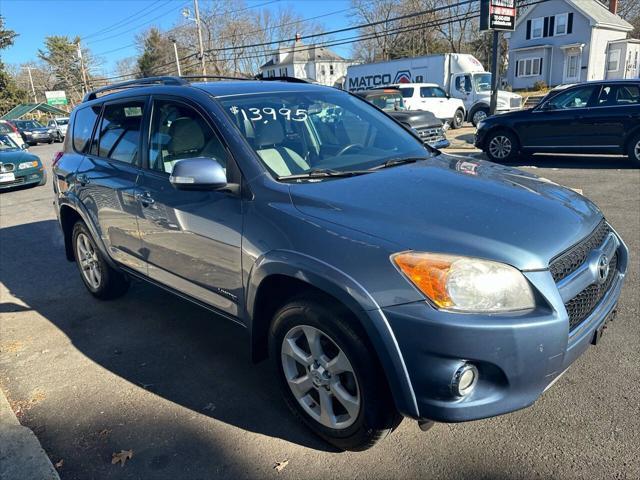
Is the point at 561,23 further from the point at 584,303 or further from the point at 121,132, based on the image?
the point at 584,303

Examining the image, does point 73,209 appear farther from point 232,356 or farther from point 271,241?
point 271,241

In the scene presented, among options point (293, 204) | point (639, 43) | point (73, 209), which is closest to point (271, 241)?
point (293, 204)

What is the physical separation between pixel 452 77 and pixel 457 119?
9.28 feet

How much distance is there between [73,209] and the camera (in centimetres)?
466

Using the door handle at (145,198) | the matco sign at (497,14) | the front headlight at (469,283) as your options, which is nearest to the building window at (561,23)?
the matco sign at (497,14)

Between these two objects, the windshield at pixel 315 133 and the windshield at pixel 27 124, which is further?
the windshield at pixel 27 124

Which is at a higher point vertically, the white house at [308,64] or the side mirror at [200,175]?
the white house at [308,64]

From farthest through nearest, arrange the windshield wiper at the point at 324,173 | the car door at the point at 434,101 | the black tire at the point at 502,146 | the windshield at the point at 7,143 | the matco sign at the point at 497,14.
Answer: the car door at the point at 434,101 < the matco sign at the point at 497,14 < the windshield at the point at 7,143 < the black tire at the point at 502,146 < the windshield wiper at the point at 324,173

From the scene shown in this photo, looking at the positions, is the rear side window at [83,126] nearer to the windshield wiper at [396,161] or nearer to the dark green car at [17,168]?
the windshield wiper at [396,161]

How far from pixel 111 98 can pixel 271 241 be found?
2.54 metres

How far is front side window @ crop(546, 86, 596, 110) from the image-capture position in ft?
33.7

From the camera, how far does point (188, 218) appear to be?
308 centimetres

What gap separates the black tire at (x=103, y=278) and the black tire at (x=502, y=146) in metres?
9.23

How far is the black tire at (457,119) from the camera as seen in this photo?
21.3m
